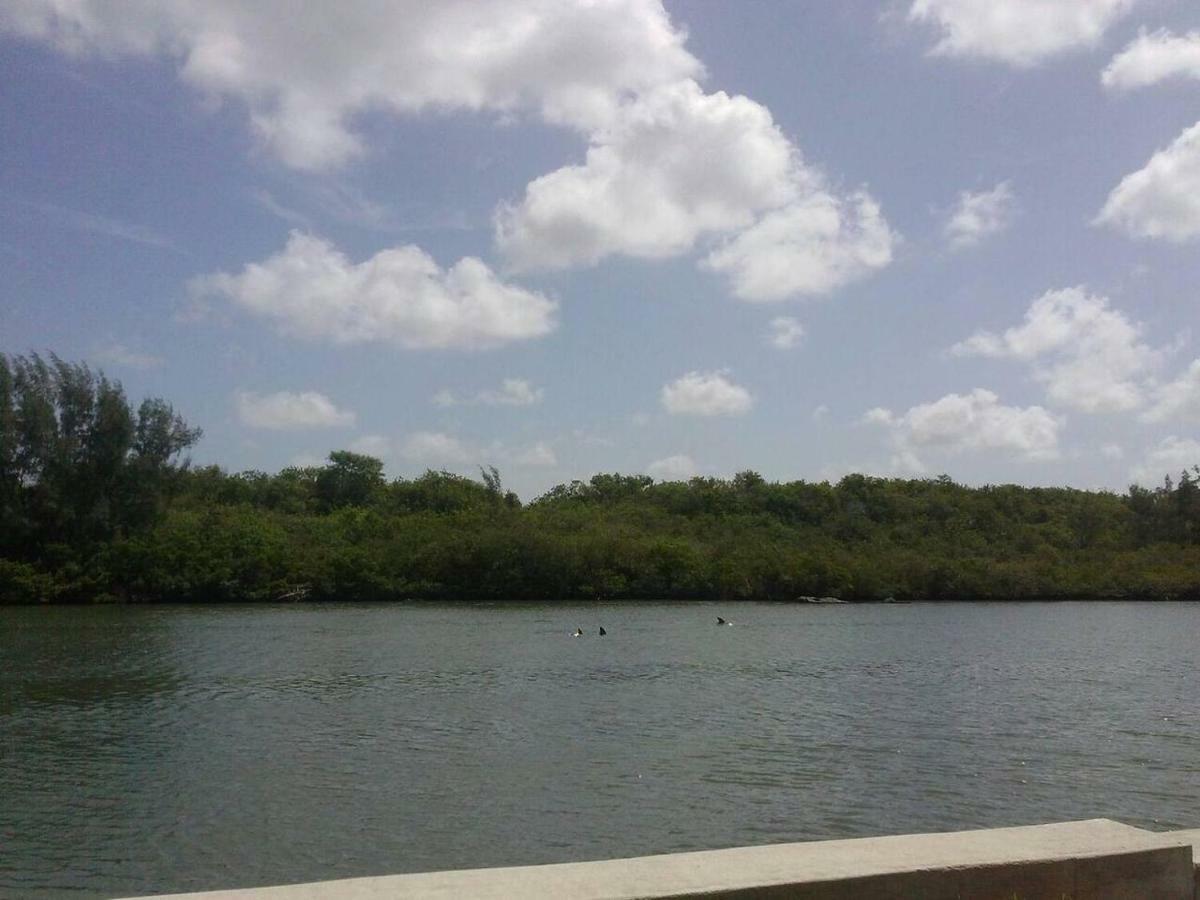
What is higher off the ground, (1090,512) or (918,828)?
(1090,512)

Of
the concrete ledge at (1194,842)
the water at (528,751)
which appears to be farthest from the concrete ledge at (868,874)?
the water at (528,751)

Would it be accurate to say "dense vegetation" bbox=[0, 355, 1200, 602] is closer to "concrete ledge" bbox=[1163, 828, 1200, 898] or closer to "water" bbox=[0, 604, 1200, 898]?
"water" bbox=[0, 604, 1200, 898]

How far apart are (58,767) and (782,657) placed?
83.0ft

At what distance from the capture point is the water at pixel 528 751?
13.5 metres

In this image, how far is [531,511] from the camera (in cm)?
9700

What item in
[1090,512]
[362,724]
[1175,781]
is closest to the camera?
[1175,781]

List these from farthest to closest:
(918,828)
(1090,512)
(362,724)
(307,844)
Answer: (1090,512) → (362,724) → (918,828) → (307,844)

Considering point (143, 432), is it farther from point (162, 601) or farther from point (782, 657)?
point (782, 657)

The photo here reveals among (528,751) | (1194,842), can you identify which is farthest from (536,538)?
(1194,842)

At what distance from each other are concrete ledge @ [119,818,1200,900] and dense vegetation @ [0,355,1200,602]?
69254 mm

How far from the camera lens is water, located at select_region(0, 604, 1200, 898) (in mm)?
13531

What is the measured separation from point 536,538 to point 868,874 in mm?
74037

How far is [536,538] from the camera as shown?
7862 cm

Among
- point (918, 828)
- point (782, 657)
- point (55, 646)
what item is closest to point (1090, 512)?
point (782, 657)
